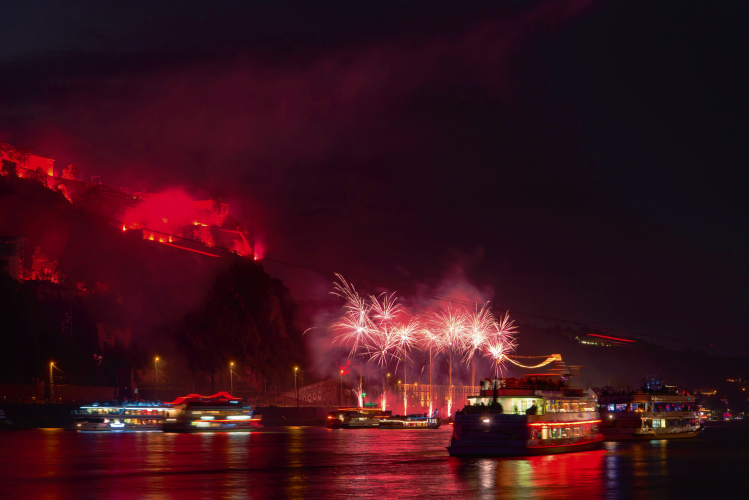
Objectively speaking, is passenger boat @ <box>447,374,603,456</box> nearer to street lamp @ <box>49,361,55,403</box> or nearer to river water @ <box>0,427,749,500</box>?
river water @ <box>0,427,749,500</box>

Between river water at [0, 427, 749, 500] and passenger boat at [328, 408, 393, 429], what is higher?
river water at [0, 427, 749, 500]


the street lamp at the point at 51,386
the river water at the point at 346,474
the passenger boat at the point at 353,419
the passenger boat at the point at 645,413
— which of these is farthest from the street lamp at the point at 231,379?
the river water at the point at 346,474

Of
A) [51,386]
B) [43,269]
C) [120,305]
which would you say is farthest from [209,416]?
[43,269]

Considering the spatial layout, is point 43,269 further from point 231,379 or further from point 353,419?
point 353,419

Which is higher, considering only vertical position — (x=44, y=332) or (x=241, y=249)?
(x=241, y=249)

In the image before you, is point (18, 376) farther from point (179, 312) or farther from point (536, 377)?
point (536, 377)

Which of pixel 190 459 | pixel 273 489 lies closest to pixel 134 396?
pixel 190 459

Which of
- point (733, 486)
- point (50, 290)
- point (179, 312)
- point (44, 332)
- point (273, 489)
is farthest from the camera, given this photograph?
point (179, 312)

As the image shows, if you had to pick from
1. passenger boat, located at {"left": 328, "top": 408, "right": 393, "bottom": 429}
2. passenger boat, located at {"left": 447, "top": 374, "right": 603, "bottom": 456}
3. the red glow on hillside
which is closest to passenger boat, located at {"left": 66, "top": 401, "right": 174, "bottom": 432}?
passenger boat, located at {"left": 328, "top": 408, "right": 393, "bottom": 429}
